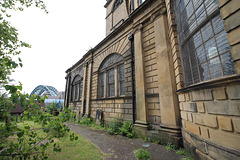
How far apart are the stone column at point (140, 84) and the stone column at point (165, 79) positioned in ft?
3.02

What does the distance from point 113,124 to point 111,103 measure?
1.83 m

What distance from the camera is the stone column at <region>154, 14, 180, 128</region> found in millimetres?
4504

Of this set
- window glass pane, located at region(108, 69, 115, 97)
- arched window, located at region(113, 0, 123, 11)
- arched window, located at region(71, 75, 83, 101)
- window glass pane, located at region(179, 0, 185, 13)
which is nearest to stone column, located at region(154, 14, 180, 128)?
window glass pane, located at region(179, 0, 185, 13)

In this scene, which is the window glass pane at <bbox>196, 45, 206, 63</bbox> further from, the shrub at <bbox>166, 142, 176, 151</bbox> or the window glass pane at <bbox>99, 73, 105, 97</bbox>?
the window glass pane at <bbox>99, 73, 105, 97</bbox>

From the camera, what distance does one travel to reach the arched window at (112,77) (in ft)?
26.8

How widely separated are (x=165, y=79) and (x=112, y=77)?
→ 4944 mm

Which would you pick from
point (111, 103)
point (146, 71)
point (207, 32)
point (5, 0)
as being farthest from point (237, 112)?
point (5, 0)

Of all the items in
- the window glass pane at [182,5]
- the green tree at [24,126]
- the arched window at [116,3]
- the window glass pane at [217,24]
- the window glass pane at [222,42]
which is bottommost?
the green tree at [24,126]

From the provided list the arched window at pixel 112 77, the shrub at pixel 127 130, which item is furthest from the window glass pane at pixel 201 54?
the arched window at pixel 112 77

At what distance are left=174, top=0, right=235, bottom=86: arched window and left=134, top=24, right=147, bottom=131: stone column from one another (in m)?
2.21

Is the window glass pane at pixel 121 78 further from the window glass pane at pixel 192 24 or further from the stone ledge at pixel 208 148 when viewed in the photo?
the window glass pane at pixel 192 24

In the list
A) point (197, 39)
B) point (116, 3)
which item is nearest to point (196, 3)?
point (197, 39)

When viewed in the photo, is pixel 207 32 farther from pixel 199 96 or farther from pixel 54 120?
pixel 54 120

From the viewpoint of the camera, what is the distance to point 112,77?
9070 mm
